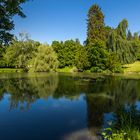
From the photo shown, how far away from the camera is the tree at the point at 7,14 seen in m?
9.93

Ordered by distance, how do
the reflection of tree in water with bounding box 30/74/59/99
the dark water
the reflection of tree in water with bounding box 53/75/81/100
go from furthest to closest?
the reflection of tree in water with bounding box 30/74/59/99 → the reflection of tree in water with bounding box 53/75/81/100 → the dark water

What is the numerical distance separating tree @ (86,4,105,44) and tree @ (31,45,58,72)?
11864 millimetres

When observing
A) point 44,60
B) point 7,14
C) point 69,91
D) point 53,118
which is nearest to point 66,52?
point 44,60

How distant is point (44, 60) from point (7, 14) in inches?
1978

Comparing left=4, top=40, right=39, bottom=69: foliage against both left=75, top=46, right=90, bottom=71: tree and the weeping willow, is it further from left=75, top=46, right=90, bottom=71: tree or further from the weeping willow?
the weeping willow

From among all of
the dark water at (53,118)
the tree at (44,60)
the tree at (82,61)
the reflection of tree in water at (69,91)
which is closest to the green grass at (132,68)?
the tree at (82,61)

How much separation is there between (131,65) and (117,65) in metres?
11.1

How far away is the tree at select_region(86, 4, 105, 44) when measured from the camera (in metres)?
67.9

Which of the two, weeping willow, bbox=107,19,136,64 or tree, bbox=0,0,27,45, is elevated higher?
weeping willow, bbox=107,19,136,64

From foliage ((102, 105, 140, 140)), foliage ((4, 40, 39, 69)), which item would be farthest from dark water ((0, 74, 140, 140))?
foliage ((4, 40, 39, 69))

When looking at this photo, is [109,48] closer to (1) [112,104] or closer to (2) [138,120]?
(1) [112,104]

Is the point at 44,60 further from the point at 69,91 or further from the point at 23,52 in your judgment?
the point at 69,91

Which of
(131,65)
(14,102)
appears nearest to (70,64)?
(131,65)

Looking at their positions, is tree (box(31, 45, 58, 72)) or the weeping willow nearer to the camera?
tree (box(31, 45, 58, 72))
